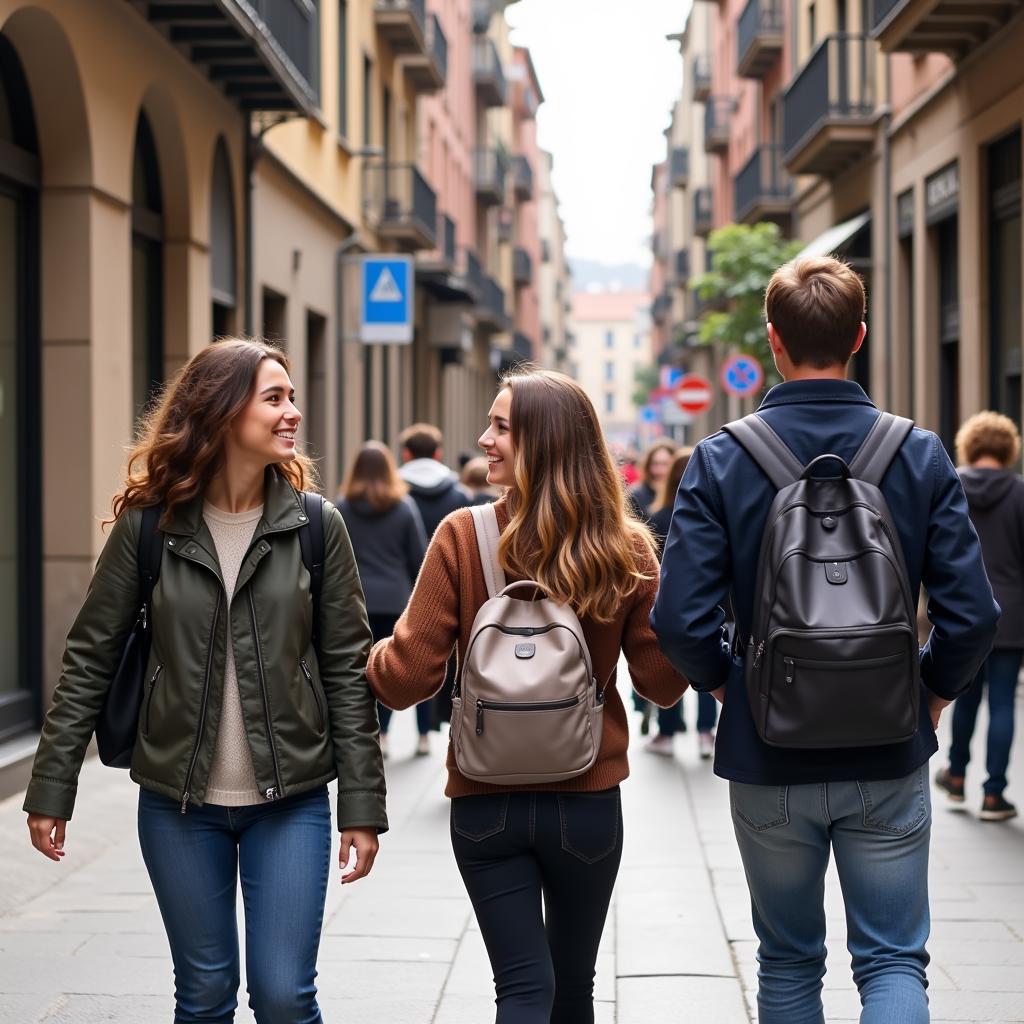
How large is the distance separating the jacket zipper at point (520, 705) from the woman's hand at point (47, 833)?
0.94m

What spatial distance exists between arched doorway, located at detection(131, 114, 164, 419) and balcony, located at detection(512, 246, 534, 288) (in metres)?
49.0

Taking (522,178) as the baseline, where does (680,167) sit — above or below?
above

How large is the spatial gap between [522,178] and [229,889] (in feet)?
199

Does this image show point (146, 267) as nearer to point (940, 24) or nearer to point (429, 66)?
point (940, 24)

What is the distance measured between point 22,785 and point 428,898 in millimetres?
3188

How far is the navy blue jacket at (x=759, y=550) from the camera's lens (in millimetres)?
3666

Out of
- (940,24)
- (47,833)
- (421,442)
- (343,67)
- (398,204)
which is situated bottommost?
(47,833)

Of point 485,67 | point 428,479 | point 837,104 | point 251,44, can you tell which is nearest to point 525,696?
point 428,479

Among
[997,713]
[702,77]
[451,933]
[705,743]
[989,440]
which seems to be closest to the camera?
[451,933]

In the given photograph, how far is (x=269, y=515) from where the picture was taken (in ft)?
12.6

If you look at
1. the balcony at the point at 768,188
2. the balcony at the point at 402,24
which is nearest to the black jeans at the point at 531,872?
the balcony at the point at 402,24

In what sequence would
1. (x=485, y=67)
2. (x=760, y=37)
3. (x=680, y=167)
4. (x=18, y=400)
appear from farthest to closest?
(x=680, y=167)
(x=485, y=67)
(x=760, y=37)
(x=18, y=400)

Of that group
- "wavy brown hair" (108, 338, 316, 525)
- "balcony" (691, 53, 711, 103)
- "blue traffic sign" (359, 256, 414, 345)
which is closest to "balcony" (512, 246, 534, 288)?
"balcony" (691, 53, 711, 103)

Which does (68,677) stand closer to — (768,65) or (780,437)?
(780,437)
